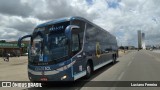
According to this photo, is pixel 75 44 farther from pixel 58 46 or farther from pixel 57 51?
pixel 57 51

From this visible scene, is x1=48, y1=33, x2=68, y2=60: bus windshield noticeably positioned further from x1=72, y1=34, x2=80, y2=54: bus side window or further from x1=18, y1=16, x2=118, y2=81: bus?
x1=72, y1=34, x2=80, y2=54: bus side window

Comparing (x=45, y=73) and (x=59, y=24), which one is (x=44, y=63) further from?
(x=59, y=24)

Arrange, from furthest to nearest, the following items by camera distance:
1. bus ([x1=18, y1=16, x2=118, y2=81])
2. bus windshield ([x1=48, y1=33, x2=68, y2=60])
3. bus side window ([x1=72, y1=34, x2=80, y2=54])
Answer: bus side window ([x1=72, y1=34, x2=80, y2=54]) < bus windshield ([x1=48, y1=33, x2=68, y2=60]) < bus ([x1=18, y1=16, x2=118, y2=81])

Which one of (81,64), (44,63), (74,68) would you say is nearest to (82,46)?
(81,64)

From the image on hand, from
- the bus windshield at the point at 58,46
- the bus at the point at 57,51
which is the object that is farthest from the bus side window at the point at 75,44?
the bus windshield at the point at 58,46

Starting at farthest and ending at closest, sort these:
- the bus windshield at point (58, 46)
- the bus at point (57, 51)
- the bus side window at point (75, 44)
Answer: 1. the bus side window at point (75, 44)
2. the bus windshield at point (58, 46)
3. the bus at point (57, 51)

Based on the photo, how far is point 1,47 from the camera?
81250 millimetres

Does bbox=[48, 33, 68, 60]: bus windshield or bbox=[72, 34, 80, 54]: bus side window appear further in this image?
bbox=[72, 34, 80, 54]: bus side window

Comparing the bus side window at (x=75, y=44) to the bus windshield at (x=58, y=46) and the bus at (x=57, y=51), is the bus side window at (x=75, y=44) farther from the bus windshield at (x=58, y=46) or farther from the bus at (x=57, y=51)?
the bus windshield at (x=58, y=46)

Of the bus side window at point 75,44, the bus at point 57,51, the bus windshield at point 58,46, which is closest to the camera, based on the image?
the bus at point 57,51

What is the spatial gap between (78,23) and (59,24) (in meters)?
1.29

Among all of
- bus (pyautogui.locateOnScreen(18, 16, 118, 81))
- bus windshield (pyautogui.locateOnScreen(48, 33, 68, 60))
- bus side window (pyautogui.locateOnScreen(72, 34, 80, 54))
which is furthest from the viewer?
bus side window (pyautogui.locateOnScreen(72, 34, 80, 54))

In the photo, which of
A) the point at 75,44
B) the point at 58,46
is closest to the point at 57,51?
the point at 58,46

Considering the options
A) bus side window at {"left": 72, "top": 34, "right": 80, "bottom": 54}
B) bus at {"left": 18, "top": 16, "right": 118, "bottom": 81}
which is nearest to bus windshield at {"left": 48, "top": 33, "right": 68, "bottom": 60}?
bus at {"left": 18, "top": 16, "right": 118, "bottom": 81}
